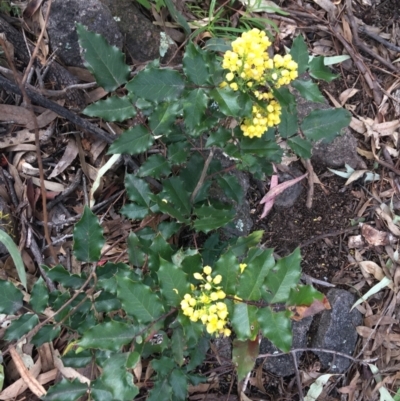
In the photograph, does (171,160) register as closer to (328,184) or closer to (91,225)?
(91,225)

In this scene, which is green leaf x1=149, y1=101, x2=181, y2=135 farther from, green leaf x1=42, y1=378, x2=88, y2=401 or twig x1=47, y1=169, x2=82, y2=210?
green leaf x1=42, y1=378, x2=88, y2=401

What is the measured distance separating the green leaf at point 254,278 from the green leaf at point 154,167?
0.62 meters

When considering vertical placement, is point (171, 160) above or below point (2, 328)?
above

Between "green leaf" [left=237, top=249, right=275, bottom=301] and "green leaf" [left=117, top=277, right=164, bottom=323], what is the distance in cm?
22

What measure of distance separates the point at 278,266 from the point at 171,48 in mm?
1368

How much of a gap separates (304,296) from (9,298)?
0.92 meters

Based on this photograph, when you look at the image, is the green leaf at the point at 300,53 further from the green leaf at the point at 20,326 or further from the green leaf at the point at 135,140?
the green leaf at the point at 20,326

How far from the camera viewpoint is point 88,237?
1.46 m

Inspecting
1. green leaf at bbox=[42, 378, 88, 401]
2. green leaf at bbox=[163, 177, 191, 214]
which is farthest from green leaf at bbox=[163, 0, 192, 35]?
green leaf at bbox=[42, 378, 88, 401]

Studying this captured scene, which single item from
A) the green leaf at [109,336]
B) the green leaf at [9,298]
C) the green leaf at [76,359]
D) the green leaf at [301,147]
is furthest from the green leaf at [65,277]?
the green leaf at [301,147]

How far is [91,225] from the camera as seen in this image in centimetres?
145

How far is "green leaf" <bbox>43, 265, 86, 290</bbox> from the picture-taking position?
1480mm

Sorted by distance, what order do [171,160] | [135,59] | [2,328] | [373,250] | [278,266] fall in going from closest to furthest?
[278,266] < [171,160] < [2,328] < [135,59] < [373,250]

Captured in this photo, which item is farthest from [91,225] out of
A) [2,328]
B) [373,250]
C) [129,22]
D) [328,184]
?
[373,250]
